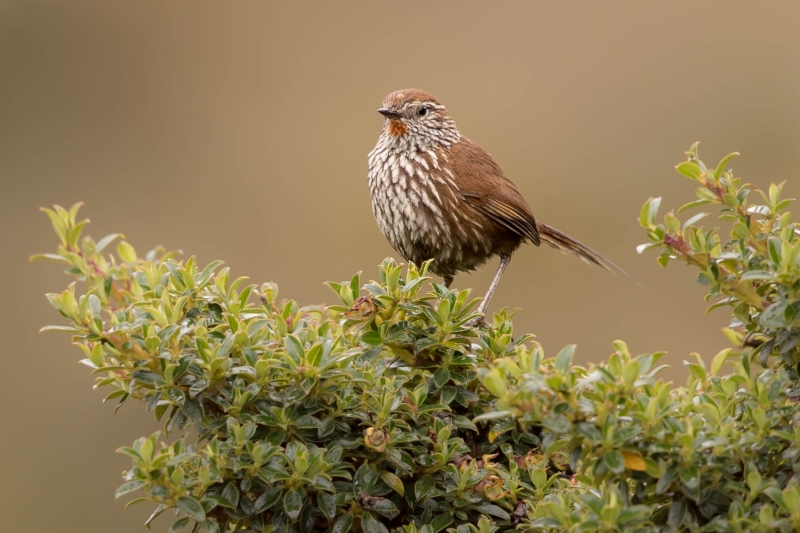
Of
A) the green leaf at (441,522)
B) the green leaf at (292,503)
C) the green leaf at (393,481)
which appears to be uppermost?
the green leaf at (393,481)

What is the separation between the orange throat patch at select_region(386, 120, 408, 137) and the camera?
4352mm

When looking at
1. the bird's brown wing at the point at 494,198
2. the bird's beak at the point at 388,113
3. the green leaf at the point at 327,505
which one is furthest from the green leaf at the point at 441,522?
the bird's beak at the point at 388,113

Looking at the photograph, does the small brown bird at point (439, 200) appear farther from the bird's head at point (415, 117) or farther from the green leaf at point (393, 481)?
the green leaf at point (393, 481)

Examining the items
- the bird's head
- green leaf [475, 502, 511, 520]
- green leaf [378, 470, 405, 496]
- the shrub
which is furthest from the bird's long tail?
green leaf [378, 470, 405, 496]

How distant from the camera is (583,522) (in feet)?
5.41

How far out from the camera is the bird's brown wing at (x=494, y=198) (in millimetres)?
4121

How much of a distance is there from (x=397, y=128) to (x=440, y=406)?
8.04 ft

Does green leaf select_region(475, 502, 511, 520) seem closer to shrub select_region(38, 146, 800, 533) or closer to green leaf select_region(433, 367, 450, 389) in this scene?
shrub select_region(38, 146, 800, 533)

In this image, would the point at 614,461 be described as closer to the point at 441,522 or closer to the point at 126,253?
the point at 441,522

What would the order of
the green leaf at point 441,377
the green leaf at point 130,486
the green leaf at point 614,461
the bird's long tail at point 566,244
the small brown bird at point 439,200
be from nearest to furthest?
the green leaf at point 614,461 → the green leaf at point 130,486 → the green leaf at point 441,377 → the small brown bird at point 439,200 → the bird's long tail at point 566,244

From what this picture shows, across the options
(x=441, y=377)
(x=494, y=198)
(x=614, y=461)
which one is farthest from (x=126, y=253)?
(x=494, y=198)

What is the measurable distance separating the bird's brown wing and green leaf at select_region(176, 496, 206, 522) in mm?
2455

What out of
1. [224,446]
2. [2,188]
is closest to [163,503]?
[224,446]

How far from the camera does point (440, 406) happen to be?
6.95 ft
